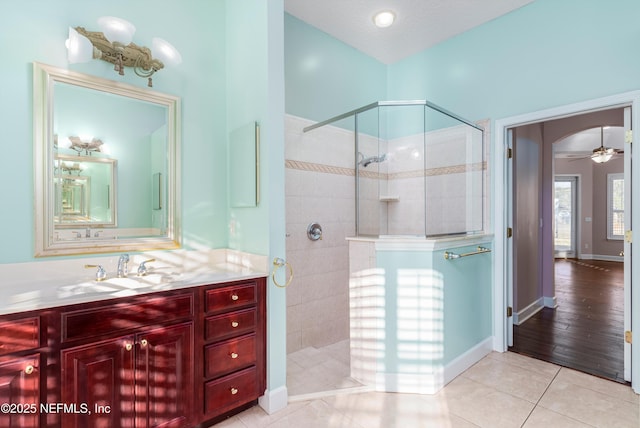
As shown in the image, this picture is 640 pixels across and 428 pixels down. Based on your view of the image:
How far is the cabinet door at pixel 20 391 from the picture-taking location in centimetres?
127

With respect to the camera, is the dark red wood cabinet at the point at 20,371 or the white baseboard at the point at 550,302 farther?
the white baseboard at the point at 550,302

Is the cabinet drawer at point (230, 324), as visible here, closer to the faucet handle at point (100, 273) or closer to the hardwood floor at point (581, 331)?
the faucet handle at point (100, 273)

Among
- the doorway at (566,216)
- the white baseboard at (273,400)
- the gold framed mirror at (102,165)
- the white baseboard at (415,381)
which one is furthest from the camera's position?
the doorway at (566,216)

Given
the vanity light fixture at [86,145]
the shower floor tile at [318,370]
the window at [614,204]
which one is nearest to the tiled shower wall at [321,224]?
the shower floor tile at [318,370]

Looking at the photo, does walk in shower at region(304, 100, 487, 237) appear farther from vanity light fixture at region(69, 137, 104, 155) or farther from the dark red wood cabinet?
the dark red wood cabinet

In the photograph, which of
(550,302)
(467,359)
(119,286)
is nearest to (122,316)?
(119,286)

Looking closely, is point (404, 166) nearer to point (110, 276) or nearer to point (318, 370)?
point (318, 370)

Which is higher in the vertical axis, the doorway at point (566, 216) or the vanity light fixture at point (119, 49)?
the vanity light fixture at point (119, 49)

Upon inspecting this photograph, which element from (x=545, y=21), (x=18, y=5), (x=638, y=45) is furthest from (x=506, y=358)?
(x=18, y=5)

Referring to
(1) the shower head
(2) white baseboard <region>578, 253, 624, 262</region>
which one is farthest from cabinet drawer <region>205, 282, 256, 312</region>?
(2) white baseboard <region>578, 253, 624, 262</region>

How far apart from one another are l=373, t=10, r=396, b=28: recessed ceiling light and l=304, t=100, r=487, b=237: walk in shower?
2.42 feet

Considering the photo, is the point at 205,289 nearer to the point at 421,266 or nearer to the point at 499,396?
the point at 421,266

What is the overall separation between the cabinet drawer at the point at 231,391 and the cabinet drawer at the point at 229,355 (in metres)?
0.05

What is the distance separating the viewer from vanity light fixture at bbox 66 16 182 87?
5.84ft
